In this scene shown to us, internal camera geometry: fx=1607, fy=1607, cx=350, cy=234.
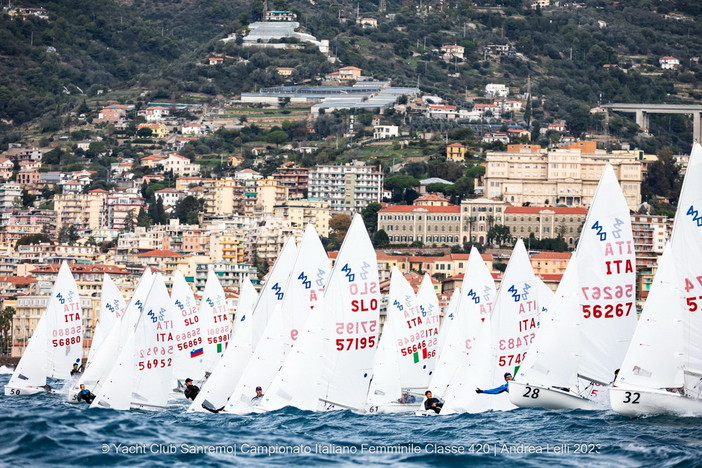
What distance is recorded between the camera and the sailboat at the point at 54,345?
177 ft

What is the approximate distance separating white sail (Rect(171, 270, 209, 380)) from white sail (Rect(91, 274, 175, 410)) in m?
6.98

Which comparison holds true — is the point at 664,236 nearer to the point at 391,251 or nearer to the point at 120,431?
the point at 391,251

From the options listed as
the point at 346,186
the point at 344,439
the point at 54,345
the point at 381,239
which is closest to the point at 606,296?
the point at 344,439

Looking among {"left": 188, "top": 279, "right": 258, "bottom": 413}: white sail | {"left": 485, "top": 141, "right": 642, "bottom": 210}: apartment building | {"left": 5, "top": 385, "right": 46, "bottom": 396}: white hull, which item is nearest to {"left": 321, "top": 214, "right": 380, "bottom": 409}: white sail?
{"left": 188, "top": 279, "right": 258, "bottom": 413}: white sail

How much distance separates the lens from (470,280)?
46.7 m

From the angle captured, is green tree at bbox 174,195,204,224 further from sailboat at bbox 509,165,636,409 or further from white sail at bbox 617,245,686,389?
white sail at bbox 617,245,686,389

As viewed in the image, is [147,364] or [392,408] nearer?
[392,408]

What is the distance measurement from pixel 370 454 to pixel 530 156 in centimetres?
13559

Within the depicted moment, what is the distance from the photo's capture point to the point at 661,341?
36812 millimetres

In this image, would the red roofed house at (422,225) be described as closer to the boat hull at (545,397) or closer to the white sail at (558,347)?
the white sail at (558,347)

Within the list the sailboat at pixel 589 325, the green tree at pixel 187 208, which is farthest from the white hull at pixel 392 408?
the green tree at pixel 187 208

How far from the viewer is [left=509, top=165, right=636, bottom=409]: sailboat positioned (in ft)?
130

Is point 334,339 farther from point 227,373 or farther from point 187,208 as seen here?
point 187,208

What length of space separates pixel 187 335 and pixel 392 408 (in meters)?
12.6
